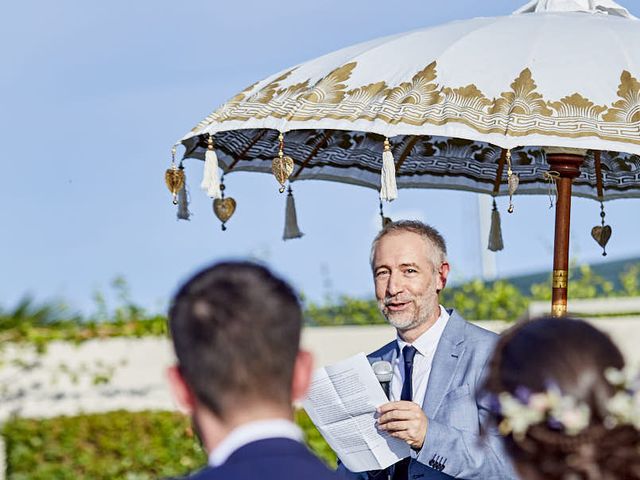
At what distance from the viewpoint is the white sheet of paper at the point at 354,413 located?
15.4 feet

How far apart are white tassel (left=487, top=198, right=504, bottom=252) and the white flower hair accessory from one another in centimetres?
610

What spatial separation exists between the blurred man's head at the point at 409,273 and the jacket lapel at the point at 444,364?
0.14 meters

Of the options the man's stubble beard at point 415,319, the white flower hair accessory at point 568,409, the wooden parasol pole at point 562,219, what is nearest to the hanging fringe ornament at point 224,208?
the wooden parasol pole at point 562,219

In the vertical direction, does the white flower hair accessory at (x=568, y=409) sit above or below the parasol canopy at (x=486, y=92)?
below

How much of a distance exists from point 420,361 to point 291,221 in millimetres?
2725

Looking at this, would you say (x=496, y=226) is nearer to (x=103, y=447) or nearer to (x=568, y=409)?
(x=103, y=447)

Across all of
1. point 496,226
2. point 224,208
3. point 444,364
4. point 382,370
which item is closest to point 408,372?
point 444,364

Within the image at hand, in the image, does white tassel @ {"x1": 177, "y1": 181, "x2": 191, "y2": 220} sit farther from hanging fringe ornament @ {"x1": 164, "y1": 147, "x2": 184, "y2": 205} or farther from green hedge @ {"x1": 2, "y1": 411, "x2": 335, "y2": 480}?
green hedge @ {"x1": 2, "y1": 411, "x2": 335, "y2": 480}

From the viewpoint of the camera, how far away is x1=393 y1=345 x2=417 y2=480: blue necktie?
16.1 ft

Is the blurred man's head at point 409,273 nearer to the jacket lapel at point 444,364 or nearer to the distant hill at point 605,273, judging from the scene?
the jacket lapel at point 444,364

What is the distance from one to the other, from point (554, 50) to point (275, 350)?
4.03 m

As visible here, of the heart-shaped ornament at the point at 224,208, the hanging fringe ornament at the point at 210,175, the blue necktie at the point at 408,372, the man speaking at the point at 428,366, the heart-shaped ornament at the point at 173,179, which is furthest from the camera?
the heart-shaped ornament at the point at 224,208

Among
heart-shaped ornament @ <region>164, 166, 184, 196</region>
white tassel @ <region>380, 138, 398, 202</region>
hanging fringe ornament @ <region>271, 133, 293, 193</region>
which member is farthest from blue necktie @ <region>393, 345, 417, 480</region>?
heart-shaped ornament @ <region>164, 166, 184, 196</region>

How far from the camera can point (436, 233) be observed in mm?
5434
